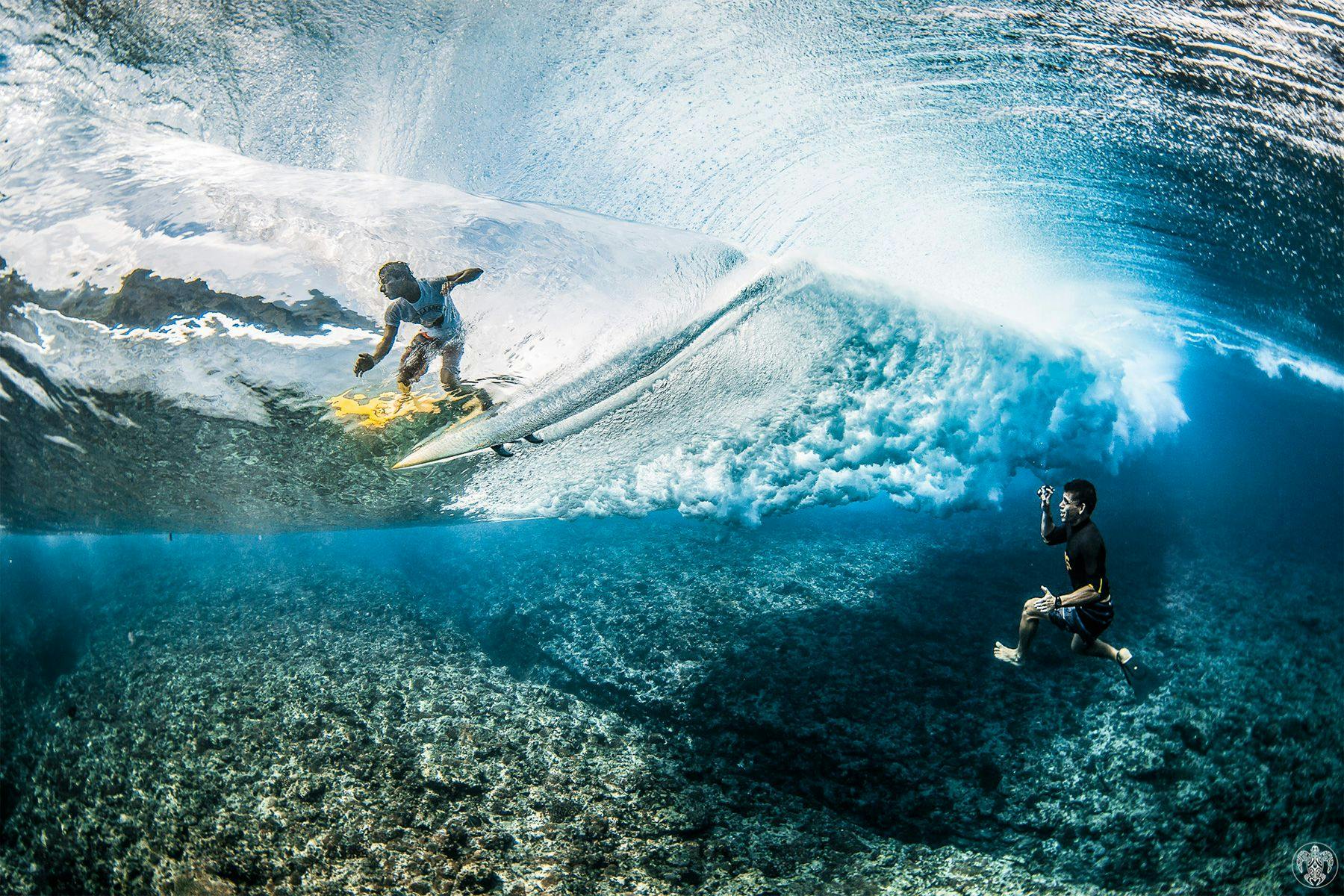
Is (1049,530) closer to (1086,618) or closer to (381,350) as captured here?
(1086,618)

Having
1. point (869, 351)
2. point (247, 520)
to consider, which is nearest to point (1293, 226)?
point (869, 351)

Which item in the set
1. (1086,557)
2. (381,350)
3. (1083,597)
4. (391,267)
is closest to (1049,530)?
(1086,557)

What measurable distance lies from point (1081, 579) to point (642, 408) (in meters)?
4.00

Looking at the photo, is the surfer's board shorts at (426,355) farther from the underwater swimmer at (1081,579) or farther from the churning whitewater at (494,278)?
the underwater swimmer at (1081,579)

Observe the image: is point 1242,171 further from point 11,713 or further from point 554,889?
point 11,713

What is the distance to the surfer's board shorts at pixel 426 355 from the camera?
3637mm

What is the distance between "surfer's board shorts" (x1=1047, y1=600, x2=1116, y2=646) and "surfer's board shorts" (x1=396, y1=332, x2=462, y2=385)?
442cm

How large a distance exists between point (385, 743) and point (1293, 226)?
9.95 meters

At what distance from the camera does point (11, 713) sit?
490 cm

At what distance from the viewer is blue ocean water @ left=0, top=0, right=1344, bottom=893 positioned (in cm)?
276

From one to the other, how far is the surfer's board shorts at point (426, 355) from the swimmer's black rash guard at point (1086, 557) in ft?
13.6

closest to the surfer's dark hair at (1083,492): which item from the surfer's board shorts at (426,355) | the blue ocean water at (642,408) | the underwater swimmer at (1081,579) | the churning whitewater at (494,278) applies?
the underwater swimmer at (1081,579)

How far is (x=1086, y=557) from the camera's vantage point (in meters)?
2.94

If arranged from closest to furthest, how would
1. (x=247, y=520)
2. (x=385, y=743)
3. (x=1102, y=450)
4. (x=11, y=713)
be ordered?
1. (x=385, y=743)
2. (x=11, y=713)
3. (x=1102, y=450)
4. (x=247, y=520)
